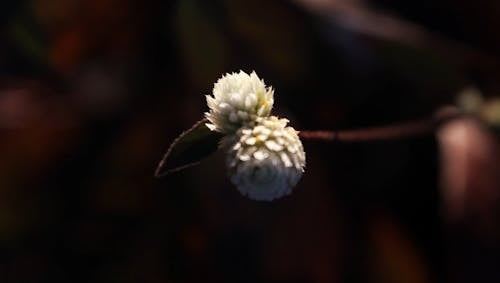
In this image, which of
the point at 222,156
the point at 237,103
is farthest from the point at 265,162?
the point at 222,156

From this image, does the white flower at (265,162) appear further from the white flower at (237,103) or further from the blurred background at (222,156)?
the blurred background at (222,156)

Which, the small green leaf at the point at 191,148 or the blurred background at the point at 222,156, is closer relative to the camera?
the small green leaf at the point at 191,148

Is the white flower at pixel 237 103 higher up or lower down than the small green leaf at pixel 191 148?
higher up

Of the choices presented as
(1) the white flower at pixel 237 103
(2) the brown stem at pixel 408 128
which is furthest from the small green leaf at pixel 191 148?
(2) the brown stem at pixel 408 128

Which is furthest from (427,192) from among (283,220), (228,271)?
(228,271)

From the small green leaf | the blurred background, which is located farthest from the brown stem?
the small green leaf

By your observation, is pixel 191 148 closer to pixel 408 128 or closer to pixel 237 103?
pixel 237 103

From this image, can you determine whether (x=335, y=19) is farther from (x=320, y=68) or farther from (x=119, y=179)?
(x=119, y=179)
